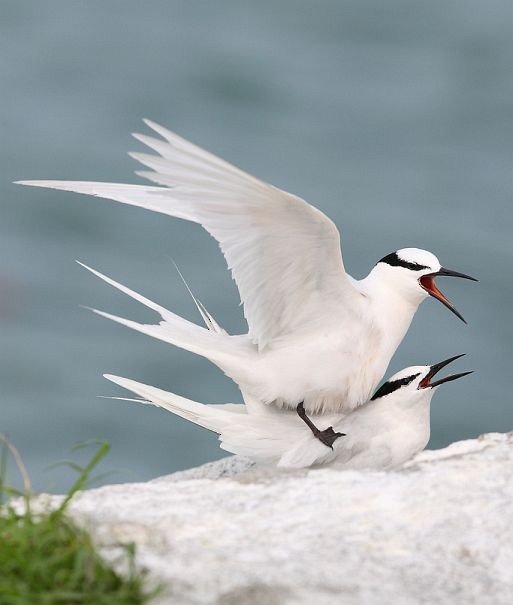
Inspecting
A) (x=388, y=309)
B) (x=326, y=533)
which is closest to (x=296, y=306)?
(x=388, y=309)

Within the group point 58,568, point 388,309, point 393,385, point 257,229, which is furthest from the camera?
point 393,385

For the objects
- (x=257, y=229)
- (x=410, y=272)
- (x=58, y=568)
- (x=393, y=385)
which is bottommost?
(x=393, y=385)

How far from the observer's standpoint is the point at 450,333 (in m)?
11.5

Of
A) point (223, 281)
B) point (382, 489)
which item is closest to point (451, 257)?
point (223, 281)

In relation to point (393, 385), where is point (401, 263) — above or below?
above

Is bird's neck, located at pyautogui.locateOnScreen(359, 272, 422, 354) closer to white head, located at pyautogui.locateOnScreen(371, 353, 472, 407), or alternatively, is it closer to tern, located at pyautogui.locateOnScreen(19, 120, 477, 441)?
tern, located at pyautogui.locateOnScreen(19, 120, 477, 441)

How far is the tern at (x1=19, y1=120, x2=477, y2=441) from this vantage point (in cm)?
552

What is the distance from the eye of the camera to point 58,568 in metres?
3.23

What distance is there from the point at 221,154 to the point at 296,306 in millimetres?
6984

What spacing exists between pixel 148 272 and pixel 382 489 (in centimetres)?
813

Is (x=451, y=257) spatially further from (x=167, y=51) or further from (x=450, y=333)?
(x=167, y=51)

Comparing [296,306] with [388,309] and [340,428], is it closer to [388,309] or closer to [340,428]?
[388,309]

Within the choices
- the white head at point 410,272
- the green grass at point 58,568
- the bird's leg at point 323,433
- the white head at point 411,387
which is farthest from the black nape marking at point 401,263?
the green grass at point 58,568

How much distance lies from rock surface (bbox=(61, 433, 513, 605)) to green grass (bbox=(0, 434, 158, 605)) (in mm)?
76
